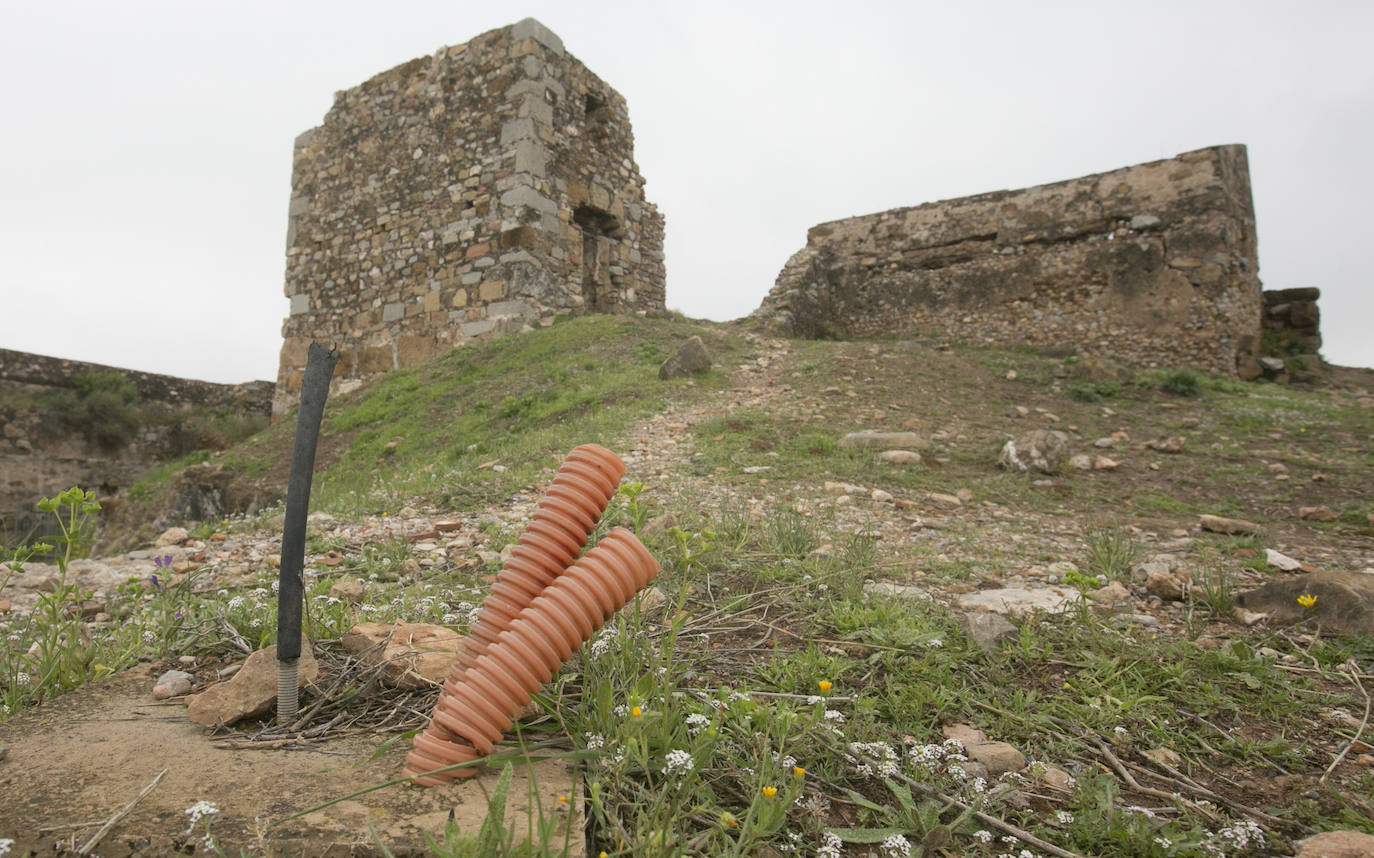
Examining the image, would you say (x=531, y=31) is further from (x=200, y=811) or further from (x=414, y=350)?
(x=200, y=811)

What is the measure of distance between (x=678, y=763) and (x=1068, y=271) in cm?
1072

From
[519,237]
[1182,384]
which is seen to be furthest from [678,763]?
[519,237]

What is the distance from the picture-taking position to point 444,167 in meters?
11.0

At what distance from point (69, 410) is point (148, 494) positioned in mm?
4106

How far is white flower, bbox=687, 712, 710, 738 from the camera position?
167 cm

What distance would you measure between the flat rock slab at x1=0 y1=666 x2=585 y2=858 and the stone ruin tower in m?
8.87

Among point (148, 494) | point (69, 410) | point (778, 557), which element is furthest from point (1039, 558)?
point (69, 410)

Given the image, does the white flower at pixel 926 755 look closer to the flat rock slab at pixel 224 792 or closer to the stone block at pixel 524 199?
the flat rock slab at pixel 224 792

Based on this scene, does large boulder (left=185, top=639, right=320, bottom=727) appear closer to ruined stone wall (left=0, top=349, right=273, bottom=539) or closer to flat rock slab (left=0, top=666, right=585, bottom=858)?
flat rock slab (left=0, top=666, right=585, bottom=858)

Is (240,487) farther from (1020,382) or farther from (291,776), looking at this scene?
(1020,382)

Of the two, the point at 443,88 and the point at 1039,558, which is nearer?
the point at 1039,558

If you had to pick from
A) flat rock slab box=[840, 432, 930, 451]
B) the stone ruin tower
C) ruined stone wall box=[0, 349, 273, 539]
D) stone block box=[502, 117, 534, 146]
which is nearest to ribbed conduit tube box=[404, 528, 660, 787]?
flat rock slab box=[840, 432, 930, 451]

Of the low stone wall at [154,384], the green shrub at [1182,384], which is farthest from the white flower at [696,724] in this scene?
the low stone wall at [154,384]

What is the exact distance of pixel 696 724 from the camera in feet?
5.65
